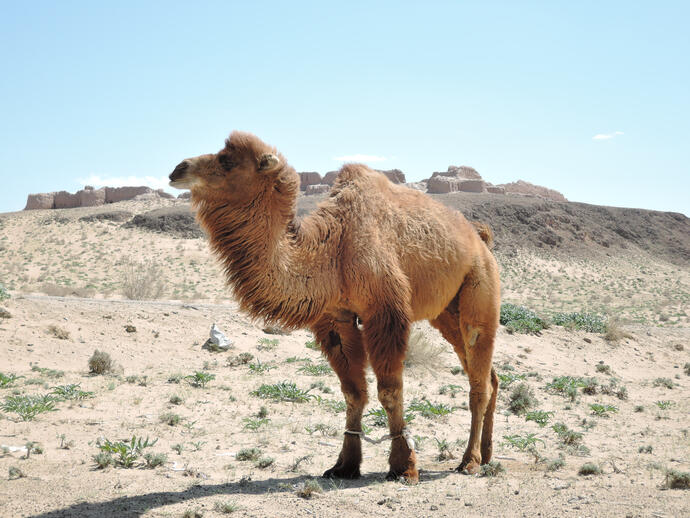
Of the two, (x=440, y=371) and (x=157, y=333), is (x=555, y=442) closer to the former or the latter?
(x=440, y=371)

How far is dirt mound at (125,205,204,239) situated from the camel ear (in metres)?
52.8

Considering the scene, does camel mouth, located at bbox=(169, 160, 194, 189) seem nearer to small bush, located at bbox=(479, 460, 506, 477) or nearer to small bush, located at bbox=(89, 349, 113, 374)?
small bush, located at bbox=(479, 460, 506, 477)

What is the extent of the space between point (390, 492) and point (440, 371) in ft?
25.8

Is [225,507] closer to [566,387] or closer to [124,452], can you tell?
[124,452]

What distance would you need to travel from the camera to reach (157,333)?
536 inches

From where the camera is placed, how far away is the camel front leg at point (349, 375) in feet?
19.8

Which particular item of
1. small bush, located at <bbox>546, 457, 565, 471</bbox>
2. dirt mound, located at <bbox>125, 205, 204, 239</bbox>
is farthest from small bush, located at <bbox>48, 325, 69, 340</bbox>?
dirt mound, located at <bbox>125, 205, 204, 239</bbox>

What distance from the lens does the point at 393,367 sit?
5.63m

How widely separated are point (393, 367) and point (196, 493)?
85.9 inches

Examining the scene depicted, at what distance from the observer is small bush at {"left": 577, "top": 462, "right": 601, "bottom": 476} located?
6.29 meters

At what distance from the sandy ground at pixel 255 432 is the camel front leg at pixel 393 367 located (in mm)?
274

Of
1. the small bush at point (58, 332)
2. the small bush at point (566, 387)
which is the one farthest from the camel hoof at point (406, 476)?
the small bush at point (58, 332)

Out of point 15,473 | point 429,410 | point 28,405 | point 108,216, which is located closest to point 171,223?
point 108,216

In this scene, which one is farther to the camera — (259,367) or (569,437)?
(259,367)
